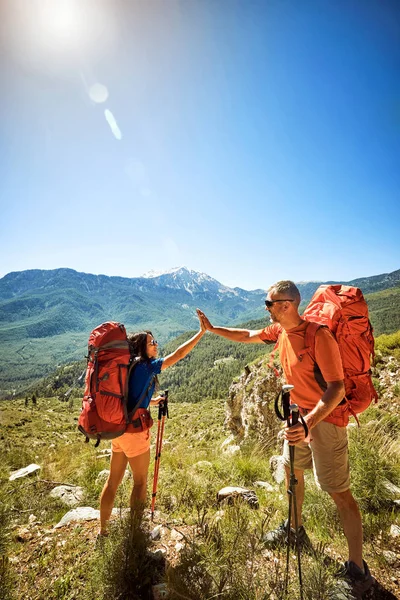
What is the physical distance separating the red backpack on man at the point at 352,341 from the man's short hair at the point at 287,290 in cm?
32

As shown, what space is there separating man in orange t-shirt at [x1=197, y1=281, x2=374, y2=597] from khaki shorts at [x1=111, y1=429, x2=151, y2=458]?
1.66 metres

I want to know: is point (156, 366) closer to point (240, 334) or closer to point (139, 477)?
point (139, 477)

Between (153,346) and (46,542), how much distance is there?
2618 mm

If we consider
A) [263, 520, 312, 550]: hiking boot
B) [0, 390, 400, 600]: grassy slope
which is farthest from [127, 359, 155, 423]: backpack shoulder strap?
[263, 520, 312, 550]: hiking boot

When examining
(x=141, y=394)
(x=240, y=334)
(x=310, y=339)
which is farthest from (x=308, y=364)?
(x=141, y=394)

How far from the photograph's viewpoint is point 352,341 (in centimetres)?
295

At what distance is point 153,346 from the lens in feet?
11.5

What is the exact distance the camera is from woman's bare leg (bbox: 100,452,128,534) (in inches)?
121

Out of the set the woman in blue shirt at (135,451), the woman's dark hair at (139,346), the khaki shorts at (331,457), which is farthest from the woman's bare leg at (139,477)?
the khaki shorts at (331,457)

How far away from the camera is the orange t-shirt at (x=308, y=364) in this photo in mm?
2588

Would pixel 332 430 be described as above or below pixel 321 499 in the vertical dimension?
above

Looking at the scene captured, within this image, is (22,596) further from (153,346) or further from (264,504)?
(264,504)

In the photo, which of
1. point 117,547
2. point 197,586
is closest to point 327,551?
point 197,586

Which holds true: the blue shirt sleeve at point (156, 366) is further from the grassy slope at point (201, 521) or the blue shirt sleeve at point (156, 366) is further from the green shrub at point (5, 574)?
the green shrub at point (5, 574)
